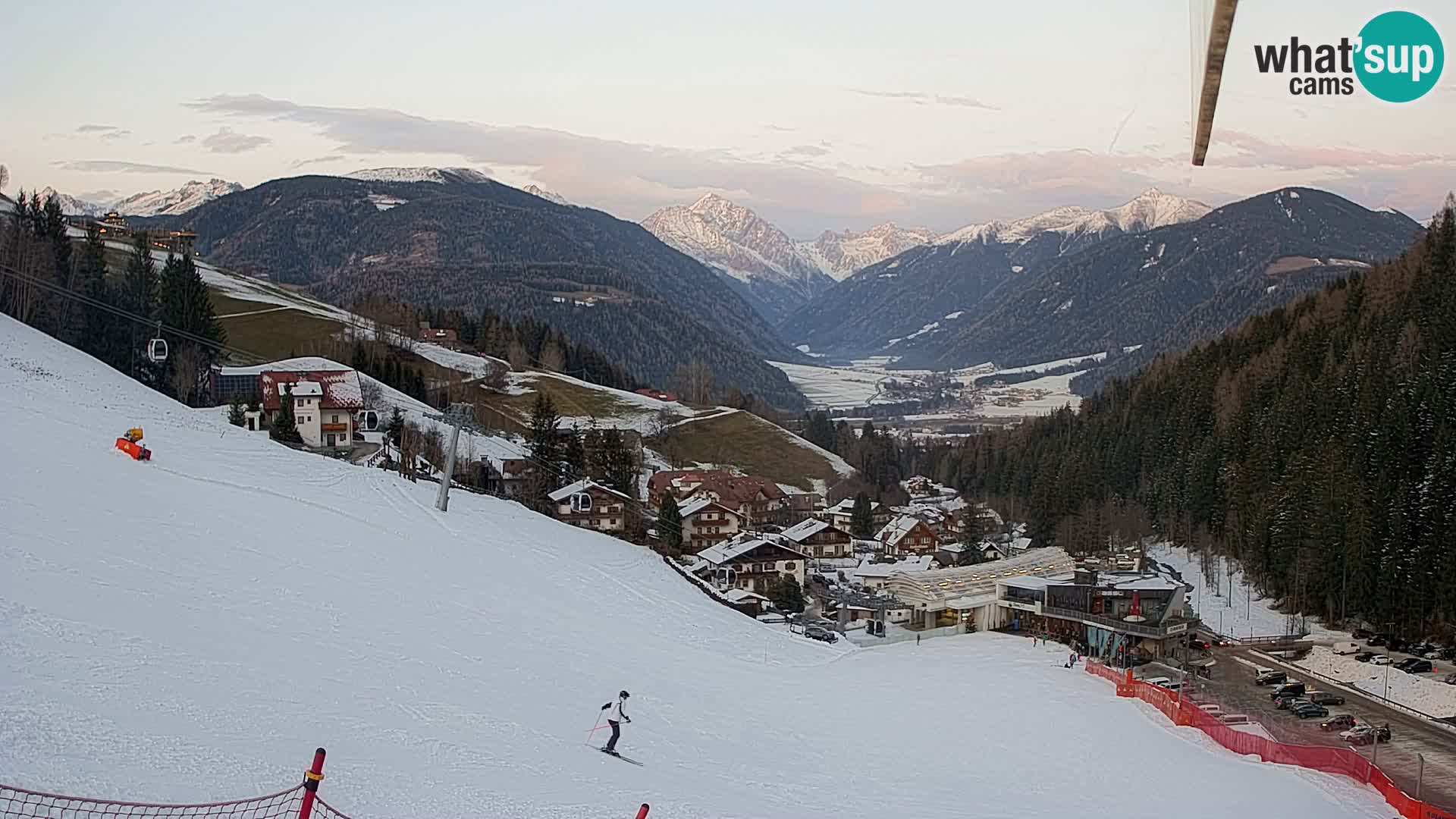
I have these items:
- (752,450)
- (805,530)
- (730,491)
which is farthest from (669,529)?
(752,450)

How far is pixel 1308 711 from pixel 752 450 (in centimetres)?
7001

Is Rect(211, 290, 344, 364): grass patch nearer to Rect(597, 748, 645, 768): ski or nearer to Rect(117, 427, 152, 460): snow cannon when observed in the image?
Rect(117, 427, 152, 460): snow cannon

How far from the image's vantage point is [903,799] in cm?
1516

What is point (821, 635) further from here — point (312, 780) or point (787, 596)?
point (312, 780)

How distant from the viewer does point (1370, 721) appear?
27.9 m

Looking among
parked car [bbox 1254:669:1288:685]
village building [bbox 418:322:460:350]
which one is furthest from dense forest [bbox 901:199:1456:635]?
village building [bbox 418:322:460:350]

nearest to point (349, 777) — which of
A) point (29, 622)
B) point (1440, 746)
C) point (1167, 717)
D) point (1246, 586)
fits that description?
point (29, 622)

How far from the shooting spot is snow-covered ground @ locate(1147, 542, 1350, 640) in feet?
140

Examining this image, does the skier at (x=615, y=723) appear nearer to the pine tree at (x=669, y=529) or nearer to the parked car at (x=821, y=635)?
the parked car at (x=821, y=635)

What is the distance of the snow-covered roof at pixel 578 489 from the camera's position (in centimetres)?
5156

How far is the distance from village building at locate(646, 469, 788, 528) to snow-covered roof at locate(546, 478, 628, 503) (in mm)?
10993

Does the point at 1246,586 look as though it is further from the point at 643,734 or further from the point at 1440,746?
the point at 643,734

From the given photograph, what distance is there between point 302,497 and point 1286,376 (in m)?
59.3

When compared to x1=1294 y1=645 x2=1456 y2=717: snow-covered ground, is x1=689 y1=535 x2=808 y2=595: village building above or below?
below
